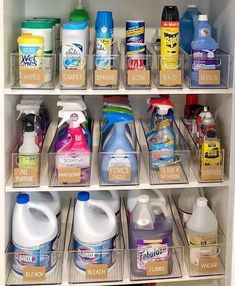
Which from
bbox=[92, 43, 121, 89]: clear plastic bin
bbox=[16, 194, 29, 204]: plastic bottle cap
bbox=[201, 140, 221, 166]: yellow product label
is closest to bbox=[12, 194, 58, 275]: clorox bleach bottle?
bbox=[16, 194, 29, 204]: plastic bottle cap

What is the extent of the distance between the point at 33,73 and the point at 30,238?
2.07ft

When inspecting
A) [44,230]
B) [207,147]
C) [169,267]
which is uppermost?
Result: [207,147]

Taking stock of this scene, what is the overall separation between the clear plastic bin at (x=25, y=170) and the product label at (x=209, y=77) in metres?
0.68

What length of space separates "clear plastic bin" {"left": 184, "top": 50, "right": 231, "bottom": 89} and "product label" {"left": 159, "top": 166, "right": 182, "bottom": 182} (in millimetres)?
326

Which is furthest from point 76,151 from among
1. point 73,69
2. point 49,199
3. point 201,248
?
point 201,248

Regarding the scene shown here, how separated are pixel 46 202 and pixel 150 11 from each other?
97 centimetres

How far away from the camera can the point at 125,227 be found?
2.40 meters

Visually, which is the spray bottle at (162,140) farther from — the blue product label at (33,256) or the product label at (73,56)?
the blue product label at (33,256)

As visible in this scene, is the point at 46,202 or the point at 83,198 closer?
the point at 83,198

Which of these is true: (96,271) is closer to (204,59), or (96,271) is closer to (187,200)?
(187,200)

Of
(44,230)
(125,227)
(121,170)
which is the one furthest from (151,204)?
(44,230)

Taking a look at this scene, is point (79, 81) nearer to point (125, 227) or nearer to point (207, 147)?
point (207, 147)

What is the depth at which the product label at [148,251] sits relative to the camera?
2.05 m

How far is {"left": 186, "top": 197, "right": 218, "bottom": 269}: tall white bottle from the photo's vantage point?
2.06 m
